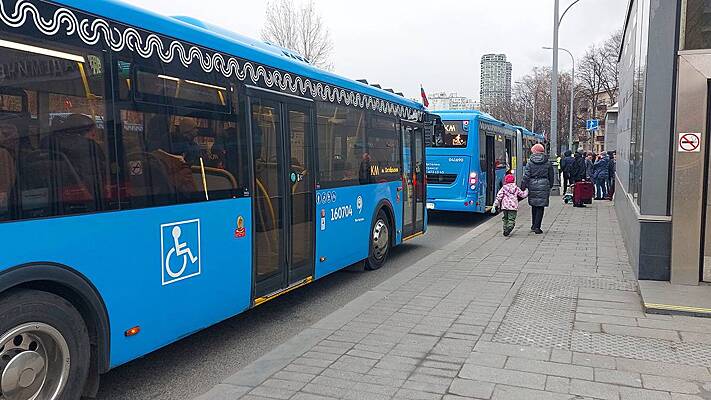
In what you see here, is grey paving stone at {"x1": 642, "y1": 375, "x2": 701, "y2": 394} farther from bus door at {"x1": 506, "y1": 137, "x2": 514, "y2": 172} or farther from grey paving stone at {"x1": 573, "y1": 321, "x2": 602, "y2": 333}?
bus door at {"x1": 506, "y1": 137, "x2": 514, "y2": 172}

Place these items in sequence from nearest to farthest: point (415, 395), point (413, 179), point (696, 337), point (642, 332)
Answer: point (415, 395) → point (696, 337) → point (642, 332) → point (413, 179)

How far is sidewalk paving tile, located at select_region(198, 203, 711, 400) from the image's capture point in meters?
3.90

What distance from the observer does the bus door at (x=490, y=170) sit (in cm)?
1564

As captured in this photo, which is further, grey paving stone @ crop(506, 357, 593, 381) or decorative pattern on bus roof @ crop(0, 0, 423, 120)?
grey paving stone @ crop(506, 357, 593, 381)

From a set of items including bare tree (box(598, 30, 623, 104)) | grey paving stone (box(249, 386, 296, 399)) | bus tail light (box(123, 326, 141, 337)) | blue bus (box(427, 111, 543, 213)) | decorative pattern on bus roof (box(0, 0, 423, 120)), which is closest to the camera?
decorative pattern on bus roof (box(0, 0, 423, 120))

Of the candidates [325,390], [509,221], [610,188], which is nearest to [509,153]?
[610,188]

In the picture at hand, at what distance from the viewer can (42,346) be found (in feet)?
11.1

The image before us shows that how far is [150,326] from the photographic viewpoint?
4152 mm

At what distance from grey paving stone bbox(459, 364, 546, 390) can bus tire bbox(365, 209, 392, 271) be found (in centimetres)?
432

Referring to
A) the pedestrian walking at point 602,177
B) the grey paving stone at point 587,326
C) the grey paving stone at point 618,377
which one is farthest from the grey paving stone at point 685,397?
the pedestrian walking at point 602,177

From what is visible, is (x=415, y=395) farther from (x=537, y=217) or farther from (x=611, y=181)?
(x=611, y=181)

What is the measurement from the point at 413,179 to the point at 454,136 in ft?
15.2

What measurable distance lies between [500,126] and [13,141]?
52.9 feet

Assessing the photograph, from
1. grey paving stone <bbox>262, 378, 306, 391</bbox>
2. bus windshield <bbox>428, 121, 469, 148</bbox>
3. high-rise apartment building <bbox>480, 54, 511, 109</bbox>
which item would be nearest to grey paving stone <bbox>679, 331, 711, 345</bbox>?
grey paving stone <bbox>262, 378, 306, 391</bbox>
